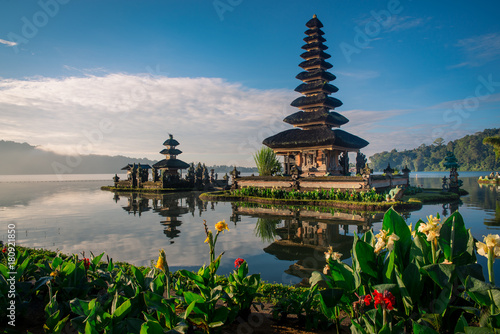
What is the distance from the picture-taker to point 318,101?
91.9 feet

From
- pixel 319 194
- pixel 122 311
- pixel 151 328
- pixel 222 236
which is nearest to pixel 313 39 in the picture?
pixel 319 194

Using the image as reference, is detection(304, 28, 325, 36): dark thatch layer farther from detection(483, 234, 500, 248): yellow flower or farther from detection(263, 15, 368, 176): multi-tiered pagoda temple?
detection(483, 234, 500, 248): yellow flower

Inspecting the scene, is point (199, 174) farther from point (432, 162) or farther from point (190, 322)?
point (432, 162)

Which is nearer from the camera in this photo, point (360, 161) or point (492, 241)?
point (492, 241)

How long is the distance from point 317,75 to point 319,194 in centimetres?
1475

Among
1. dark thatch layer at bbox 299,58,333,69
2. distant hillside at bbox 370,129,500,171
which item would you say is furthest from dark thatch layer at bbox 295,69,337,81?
distant hillside at bbox 370,129,500,171

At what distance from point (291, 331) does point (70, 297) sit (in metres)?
2.45

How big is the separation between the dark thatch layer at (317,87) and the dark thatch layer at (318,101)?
0.65 metres

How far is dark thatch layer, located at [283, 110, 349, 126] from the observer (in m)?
27.2

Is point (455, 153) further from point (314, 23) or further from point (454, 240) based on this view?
point (454, 240)

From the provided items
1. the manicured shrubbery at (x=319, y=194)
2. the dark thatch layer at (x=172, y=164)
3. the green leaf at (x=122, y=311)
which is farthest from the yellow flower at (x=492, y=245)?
the dark thatch layer at (x=172, y=164)

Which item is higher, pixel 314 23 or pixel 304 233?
pixel 314 23

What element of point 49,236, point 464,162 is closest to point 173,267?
point 49,236

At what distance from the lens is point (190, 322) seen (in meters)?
2.80
